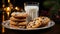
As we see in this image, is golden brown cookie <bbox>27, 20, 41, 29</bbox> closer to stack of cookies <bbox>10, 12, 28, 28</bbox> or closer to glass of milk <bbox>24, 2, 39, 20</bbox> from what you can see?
stack of cookies <bbox>10, 12, 28, 28</bbox>

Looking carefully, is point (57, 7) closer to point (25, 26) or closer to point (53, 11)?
point (53, 11)

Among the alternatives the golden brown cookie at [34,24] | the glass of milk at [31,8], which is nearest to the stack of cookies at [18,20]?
the golden brown cookie at [34,24]

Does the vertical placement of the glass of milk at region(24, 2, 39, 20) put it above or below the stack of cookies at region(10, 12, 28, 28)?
above

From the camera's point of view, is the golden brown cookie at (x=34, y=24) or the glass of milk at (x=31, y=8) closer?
the golden brown cookie at (x=34, y=24)

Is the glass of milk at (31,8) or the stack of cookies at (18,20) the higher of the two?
the glass of milk at (31,8)

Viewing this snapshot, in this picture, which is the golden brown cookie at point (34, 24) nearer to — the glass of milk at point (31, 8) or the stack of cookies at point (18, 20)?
the stack of cookies at point (18, 20)

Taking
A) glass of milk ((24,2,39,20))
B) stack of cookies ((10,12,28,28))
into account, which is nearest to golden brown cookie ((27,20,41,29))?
stack of cookies ((10,12,28,28))

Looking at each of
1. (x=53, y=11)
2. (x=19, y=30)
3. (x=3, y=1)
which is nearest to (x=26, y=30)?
(x=19, y=30)

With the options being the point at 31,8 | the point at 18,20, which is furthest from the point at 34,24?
the point at 31,8

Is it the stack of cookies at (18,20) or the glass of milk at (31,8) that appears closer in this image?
the stack of cookies at (18,20)

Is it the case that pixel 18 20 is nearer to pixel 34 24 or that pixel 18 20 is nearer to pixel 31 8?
pixel 34 24

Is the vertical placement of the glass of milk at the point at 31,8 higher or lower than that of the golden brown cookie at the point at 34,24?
higher

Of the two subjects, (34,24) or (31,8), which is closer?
(34,24)
